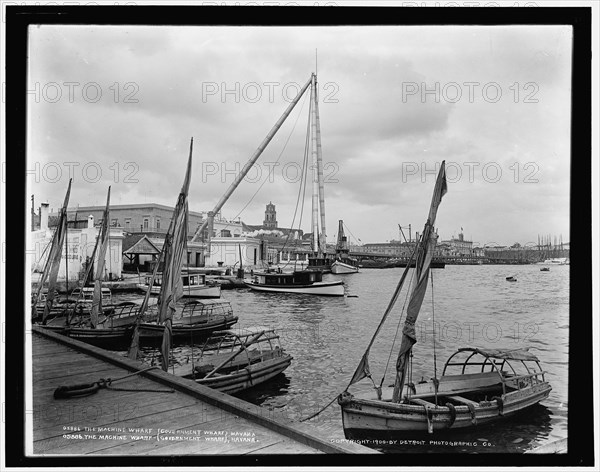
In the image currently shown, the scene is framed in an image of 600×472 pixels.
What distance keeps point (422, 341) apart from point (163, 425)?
8.75 meters

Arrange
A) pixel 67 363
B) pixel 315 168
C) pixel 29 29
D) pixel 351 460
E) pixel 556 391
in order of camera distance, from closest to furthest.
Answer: pixel 351 460
pixel 29 29
pixel 315 168
pixel 67 363
pixel 556 391

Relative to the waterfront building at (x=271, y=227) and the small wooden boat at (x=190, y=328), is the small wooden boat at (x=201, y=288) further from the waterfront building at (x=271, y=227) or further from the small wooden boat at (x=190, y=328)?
the waterfront building at (x=271, y=227)

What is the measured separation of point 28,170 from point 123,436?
2286 millimetres

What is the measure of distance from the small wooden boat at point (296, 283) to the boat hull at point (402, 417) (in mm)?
13960

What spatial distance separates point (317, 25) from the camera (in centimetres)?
334

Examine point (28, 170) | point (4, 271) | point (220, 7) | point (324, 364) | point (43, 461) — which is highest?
point (220, 7)

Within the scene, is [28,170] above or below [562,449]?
above

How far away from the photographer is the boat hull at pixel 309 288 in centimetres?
1922

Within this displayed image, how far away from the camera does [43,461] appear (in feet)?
10.2

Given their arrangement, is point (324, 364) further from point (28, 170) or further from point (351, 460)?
point (28, 170)

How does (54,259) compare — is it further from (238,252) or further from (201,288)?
(201,288)

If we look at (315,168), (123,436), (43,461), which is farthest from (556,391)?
(43,461)

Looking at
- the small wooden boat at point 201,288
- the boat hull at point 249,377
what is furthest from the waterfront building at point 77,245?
the small wooden boat at point 201,288

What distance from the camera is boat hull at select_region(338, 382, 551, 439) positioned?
4.28m
